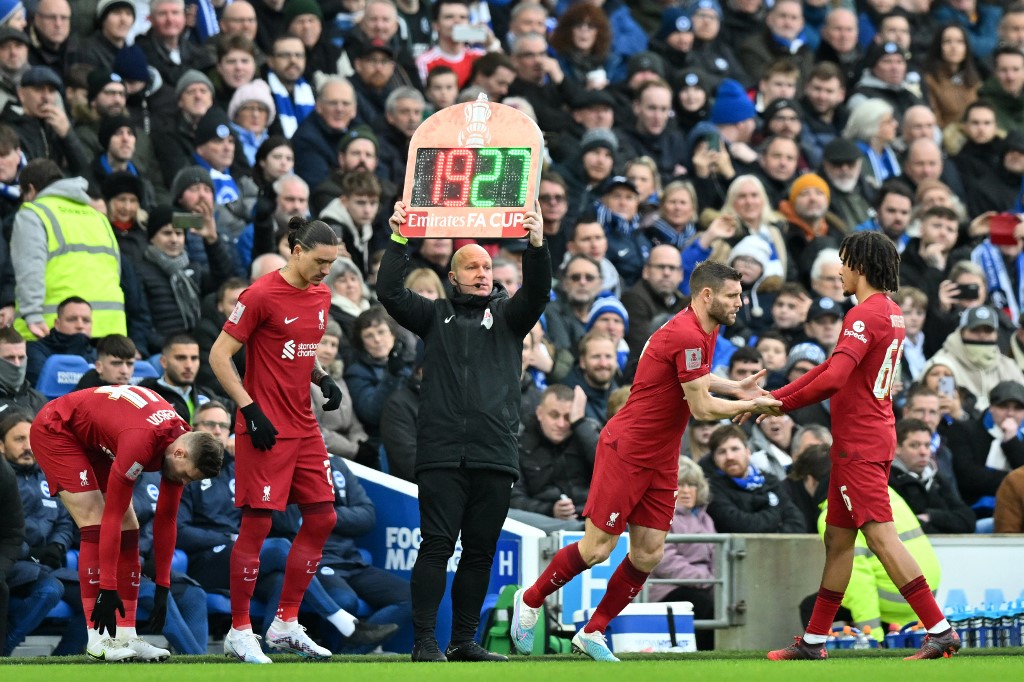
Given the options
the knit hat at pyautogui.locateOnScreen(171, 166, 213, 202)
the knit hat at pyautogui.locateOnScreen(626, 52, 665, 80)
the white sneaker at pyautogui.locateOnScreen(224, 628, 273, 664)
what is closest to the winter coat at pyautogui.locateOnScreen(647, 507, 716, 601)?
the white sneaker at pyautogui.locateOnScreen(224, 628, 273, 664)

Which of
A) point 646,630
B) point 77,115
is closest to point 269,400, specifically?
point 646,630

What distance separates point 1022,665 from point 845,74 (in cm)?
1317

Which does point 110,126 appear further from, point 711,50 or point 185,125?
point 711,50

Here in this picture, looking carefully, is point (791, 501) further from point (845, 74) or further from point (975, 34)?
point (975, 34)

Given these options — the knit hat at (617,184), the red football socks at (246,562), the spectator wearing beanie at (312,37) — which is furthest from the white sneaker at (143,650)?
the spectator wearing beanie at (312,37)

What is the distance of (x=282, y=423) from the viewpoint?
11.0m

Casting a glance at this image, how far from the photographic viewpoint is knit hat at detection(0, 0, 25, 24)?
16.2 metres

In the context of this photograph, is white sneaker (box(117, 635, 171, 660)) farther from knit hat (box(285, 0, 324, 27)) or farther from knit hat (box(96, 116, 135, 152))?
knit hat (box(285, 0, 324, 27))

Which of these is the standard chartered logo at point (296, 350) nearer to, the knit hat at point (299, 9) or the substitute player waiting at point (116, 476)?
the substitute player waiting at point (116, 476)

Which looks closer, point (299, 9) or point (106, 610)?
point (106, 610)

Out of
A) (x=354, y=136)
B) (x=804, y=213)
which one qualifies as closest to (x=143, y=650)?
(x=354, y=136)

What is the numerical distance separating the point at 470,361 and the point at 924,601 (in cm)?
280

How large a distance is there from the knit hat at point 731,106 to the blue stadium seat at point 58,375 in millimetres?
8536

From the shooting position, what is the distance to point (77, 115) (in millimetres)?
16203
